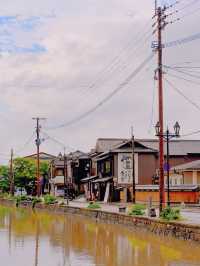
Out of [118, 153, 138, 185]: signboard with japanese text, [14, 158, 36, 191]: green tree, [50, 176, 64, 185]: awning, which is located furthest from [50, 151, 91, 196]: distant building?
[118, 153, 138, 185]: signboard with japanese text

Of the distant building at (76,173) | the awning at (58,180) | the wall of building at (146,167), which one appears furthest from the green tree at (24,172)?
the wall of building at (146,167)

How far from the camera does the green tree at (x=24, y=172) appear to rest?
114m

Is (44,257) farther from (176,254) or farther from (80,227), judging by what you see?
(80,227)

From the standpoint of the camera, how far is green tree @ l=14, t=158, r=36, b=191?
114 m

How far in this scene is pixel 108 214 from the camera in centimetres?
4328

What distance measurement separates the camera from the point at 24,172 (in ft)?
373

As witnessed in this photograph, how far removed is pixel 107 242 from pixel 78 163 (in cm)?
7041

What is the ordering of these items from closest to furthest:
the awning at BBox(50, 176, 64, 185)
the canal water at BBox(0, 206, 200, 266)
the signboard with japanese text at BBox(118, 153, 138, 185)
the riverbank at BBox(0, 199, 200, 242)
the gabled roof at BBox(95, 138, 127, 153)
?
1. the canal water at BBox(0, 206, 200, 266)
2. the riverbank at BBox(0, 199, 200, 242)
3. the signboard with japanese text at BBox(118, 153, 138, 185)
4. the gabled roof at BBox(95, 138, 127, 153)
5. the awning at BBox(50, 176, 64, 185)

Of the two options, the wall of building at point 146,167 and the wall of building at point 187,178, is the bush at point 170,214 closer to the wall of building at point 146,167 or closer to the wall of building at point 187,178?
the wall of building at point 187,178

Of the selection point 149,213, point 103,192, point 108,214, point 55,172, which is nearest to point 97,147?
point 103,192

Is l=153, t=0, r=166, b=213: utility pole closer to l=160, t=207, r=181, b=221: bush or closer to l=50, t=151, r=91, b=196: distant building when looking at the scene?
l=160, t=207, r=181, b=221: bush

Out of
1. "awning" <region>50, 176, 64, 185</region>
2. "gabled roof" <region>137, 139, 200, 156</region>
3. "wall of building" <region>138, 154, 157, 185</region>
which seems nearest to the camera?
"wall of building" <region>138, 154, 157, 185</region>

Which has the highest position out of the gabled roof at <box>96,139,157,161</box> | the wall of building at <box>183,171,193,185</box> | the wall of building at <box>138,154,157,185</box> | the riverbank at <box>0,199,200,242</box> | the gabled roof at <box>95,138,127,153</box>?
the gabled roof at <box>95,138,127,153</box>

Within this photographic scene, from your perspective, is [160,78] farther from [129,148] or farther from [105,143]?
[105,143]
